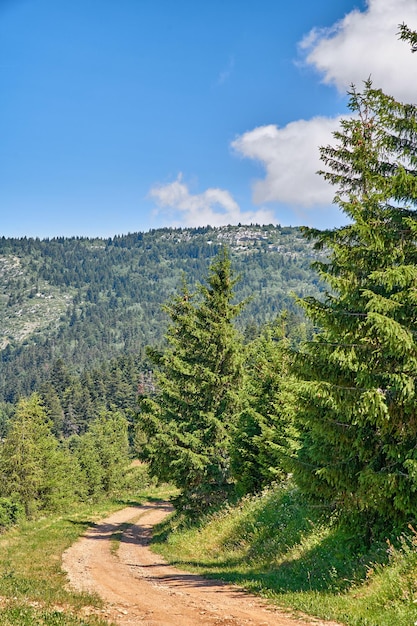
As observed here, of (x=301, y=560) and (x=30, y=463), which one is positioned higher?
(x=301, y=560)

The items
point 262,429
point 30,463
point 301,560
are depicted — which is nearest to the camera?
point 301,560

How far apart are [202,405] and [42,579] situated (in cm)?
1229

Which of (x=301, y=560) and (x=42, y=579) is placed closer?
(x=301, y=560)

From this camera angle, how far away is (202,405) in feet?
82.9

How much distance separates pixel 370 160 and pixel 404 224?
87.3 inches

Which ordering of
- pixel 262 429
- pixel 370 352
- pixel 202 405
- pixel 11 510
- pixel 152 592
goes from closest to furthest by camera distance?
pixel 370 352 < pixel 152 592 < pixel 262 429 < pixel 202 405 < pixel 11 510

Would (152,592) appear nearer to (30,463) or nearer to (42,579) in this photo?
(42,579)

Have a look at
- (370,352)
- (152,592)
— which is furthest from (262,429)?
(370,352)

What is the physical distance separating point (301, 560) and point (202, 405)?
12409 millimetres

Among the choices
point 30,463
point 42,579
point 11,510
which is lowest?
point 11,510

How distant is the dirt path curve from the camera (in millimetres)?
9375

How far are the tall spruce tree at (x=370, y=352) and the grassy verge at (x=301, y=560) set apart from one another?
1097mm

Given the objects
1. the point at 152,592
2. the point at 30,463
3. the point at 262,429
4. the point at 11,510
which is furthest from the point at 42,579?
the point at 11,510

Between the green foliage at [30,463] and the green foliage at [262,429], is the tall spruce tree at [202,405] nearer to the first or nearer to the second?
the green foliage at [262,429]
